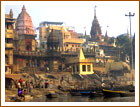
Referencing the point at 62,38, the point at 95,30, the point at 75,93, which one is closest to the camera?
the point at 75,93

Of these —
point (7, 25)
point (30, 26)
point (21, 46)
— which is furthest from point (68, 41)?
point (7, 25)

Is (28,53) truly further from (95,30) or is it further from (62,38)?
(95,30)

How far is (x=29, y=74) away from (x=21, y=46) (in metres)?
7.46

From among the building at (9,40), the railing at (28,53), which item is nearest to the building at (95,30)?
the railing at (28,53)

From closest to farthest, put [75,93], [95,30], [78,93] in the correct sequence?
1. [75,93]
2. [78,93]
3. [95,30]

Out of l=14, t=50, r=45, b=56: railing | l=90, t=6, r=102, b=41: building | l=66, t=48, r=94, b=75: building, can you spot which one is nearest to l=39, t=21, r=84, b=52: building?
l=66, t=48, r=94, b=75: building

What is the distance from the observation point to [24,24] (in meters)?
55.5

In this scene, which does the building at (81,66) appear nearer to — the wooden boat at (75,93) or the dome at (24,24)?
the dome at (24,24)

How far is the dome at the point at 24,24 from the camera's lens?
5525 cm

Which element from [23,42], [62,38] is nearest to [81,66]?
[23,42]

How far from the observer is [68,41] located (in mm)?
60312

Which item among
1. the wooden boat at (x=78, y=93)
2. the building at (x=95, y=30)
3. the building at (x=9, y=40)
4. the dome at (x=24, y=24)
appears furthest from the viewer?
the building at (x=95, y=30)

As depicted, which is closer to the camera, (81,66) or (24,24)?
(81,66)

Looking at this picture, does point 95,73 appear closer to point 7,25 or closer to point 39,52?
point 39,52
